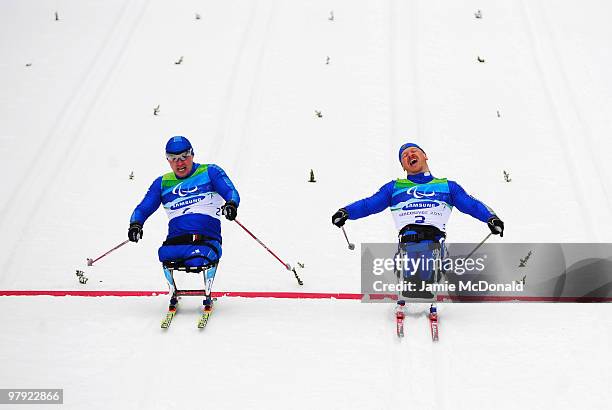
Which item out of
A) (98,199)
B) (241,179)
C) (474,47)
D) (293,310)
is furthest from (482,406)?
(474,47)

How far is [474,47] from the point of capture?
10117 mm

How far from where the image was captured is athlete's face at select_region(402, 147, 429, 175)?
5430 mm

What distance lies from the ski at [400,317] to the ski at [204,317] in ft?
4.93

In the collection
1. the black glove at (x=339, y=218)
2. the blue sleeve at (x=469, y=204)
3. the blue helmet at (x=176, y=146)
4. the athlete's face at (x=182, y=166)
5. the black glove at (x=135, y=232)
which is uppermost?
the blue helmet at (x=176, y=146)

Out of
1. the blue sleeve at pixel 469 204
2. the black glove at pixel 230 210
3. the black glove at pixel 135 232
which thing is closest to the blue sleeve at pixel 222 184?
the black glove at pixel 230 210

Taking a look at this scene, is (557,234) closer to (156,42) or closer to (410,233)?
(410,233)

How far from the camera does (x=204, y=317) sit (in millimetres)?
5438

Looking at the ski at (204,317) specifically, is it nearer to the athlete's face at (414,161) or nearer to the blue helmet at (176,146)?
the blue helmet at (176,146)

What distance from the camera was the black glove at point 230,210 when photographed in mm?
5258

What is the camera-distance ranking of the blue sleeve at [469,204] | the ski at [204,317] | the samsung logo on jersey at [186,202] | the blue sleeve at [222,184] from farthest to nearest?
the samsung logo on jersey at [186,202] < the blue sleeve at [222,184] < the ski at [204,317] < the blue sleeve at [469,204]

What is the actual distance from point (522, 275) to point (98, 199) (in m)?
4.60

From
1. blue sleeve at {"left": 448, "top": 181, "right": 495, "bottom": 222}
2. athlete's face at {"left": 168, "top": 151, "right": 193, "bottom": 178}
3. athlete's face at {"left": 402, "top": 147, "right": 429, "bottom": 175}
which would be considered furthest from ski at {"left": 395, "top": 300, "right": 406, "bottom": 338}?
athlete's face at {"left": 168, "top": 151, "right": 193, "bottom": 178}

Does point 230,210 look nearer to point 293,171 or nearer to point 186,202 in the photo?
point 186,202

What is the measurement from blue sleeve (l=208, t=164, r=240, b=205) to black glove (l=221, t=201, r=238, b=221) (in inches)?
3.7
